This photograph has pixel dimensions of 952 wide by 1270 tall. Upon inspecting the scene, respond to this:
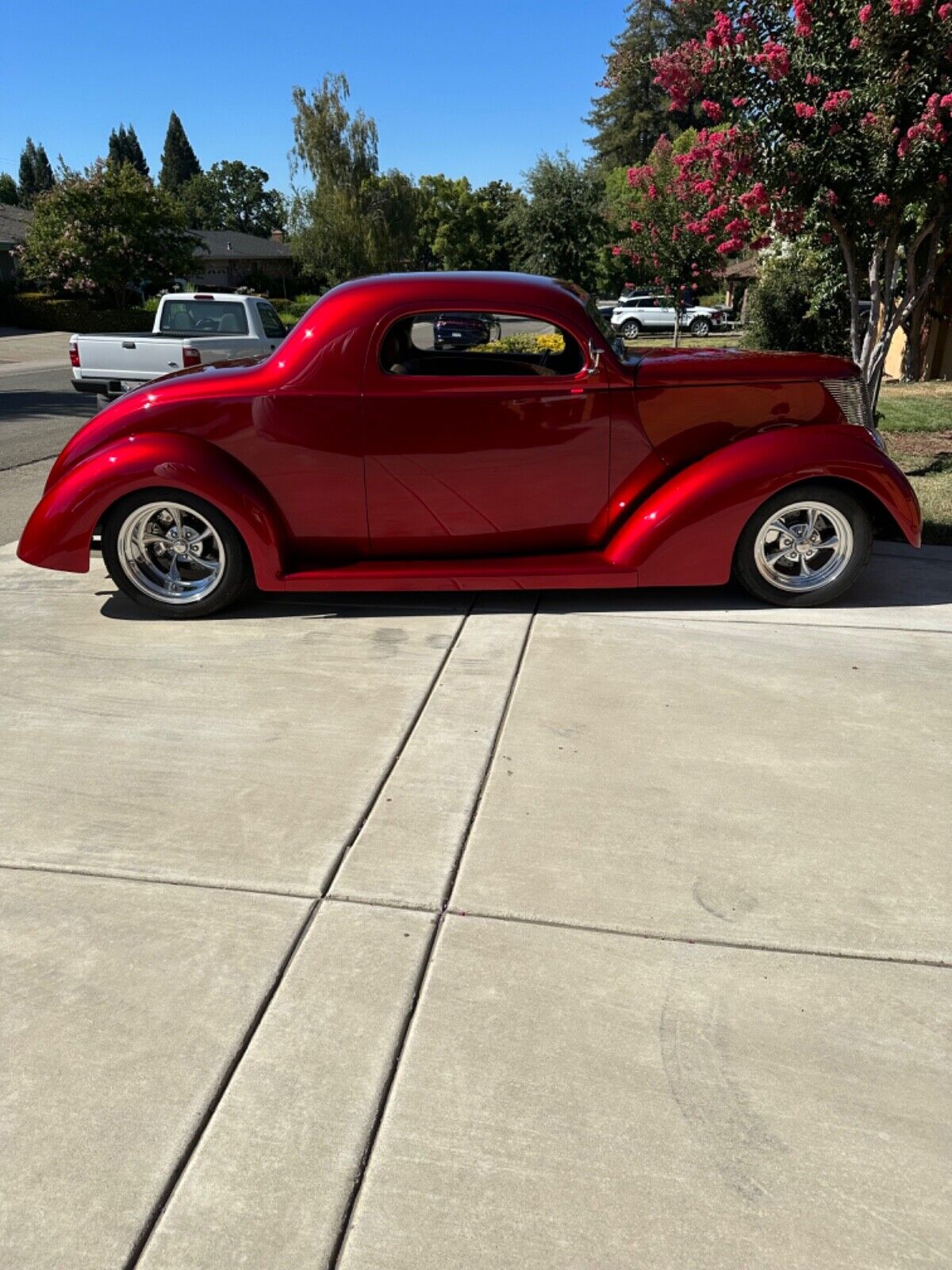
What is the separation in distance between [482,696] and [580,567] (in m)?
1.20

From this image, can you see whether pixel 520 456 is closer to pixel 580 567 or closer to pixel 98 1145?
pixel 580 567

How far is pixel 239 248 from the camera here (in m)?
65.2

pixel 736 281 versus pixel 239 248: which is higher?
pixel 239 248

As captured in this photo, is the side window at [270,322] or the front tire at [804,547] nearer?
the front tire at [804,547]

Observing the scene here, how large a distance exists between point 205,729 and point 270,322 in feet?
32.6

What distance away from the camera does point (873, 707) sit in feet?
13.0

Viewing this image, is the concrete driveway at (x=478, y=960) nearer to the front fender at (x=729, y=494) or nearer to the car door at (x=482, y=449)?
the front fender at (x=729, y=494)

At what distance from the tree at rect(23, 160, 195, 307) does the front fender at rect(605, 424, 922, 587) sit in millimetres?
34568

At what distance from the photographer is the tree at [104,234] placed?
109 ft

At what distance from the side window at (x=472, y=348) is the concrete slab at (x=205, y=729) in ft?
4.26

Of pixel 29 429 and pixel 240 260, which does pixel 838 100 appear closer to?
pixel 29 429

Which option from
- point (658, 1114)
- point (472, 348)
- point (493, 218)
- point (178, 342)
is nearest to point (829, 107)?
point (472, 348)

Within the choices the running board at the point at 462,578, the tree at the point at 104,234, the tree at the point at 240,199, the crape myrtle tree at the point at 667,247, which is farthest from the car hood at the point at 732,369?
the tree at the point at 240,199

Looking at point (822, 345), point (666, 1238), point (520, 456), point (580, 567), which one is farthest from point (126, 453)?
point (822, 345)
